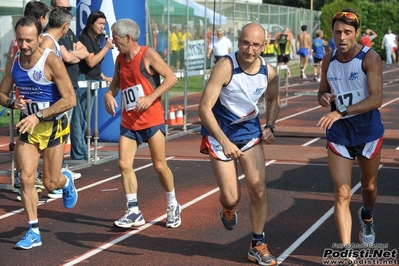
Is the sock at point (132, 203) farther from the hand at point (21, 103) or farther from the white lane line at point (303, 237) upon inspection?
the white lane line at point (303, 237)

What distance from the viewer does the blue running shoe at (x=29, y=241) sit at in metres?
7.62

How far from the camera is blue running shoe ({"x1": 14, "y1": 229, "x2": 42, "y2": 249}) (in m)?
7.62

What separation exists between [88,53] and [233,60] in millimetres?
5183

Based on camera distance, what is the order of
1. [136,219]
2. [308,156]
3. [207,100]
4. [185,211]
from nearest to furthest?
[207,100]
[136,219]
[185,211]
[308,156]

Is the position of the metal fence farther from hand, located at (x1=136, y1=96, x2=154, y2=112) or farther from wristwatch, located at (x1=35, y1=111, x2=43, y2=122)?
wristwatch, located at (x1=35, y1=111, x2=43, y2=122)

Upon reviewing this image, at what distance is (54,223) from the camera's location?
8.82 meters

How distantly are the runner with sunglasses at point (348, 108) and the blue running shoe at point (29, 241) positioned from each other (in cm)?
268

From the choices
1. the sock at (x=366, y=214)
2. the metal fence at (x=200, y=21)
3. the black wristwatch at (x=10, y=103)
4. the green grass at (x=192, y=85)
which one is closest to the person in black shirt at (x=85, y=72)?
the metal fence at (x=200, y=21)

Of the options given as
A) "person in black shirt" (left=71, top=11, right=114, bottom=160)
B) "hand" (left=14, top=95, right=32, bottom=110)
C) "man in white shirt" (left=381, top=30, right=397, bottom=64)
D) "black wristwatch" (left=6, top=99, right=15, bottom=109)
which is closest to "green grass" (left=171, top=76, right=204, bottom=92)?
"person in black shirt" (left=71, top=11, right=114, bottom=160)

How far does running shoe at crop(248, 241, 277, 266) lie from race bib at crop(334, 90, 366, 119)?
131cm

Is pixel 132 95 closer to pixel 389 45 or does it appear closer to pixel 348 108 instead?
pixel 348 108

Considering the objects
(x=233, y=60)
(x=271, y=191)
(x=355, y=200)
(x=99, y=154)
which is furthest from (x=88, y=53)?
(x=233, y=60)

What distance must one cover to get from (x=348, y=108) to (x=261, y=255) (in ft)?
4.47

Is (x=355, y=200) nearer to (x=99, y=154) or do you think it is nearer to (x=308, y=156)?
(x=308, y=156)
